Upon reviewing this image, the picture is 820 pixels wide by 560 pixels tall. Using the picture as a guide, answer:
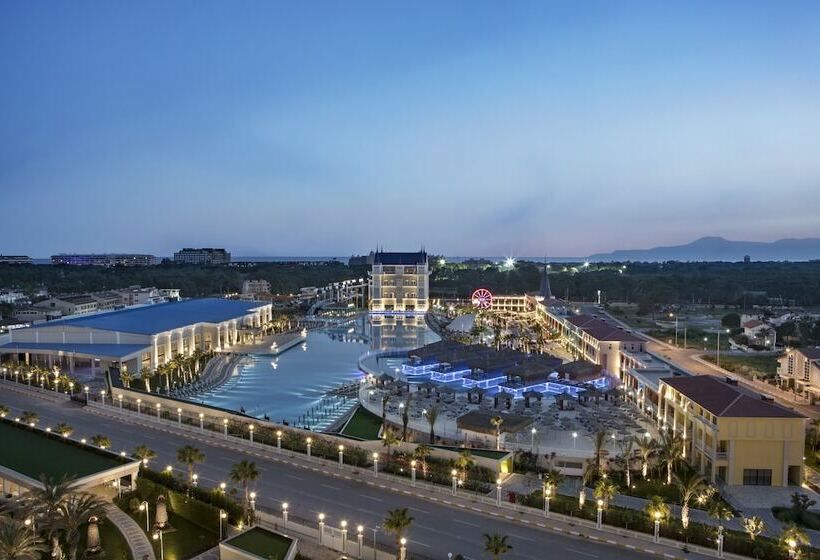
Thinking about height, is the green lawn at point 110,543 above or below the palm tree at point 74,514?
below

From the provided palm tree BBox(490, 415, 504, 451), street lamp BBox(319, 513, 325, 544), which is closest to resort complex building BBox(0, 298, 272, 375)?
palm tree BBox(490, 415, 504, 451)

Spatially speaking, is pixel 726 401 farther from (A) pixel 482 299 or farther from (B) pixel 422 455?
(A) pixel 482 299

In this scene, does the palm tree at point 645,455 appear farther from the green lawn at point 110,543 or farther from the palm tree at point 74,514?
the palm tree at point 74,514

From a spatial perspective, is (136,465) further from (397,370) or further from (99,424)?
(397,370)

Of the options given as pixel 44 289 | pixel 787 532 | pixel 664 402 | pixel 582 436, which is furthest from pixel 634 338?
pixel 44 289

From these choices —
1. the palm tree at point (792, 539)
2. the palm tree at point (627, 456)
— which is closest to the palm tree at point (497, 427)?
the palm tree at point (627, 456)

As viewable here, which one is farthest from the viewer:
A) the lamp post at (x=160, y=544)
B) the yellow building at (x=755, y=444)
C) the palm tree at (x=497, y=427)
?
the palm tree at (x=497, y=427)
